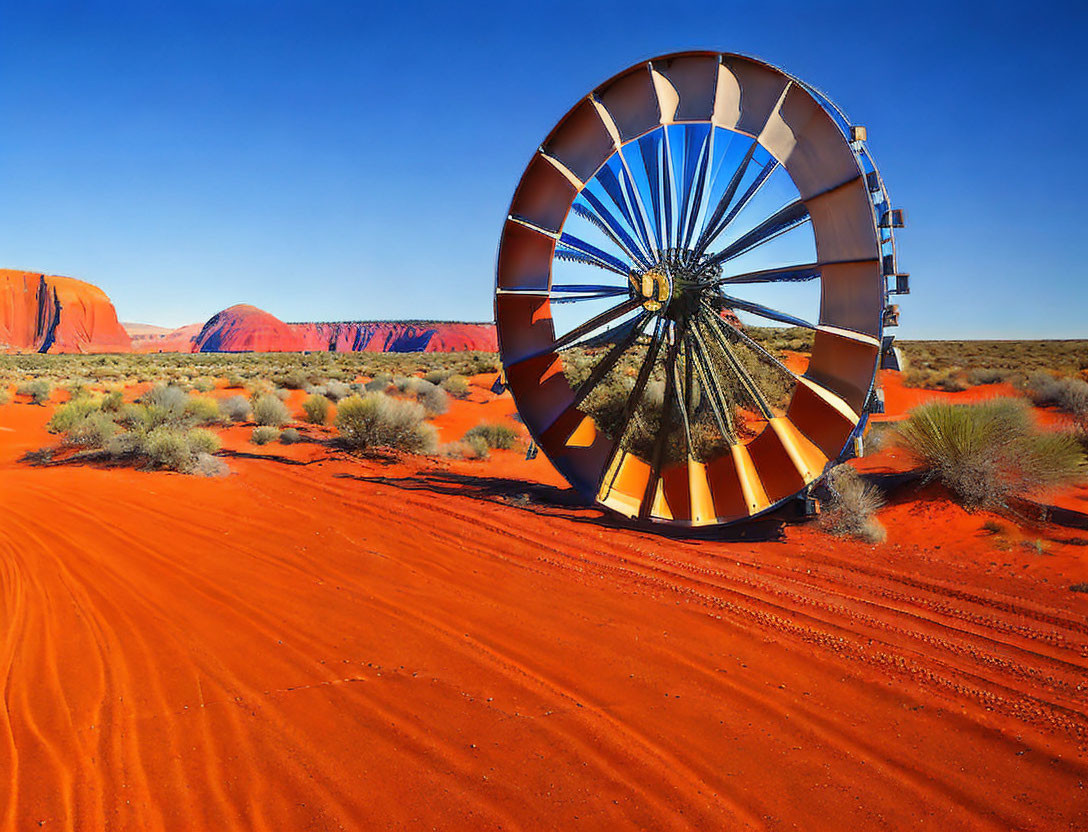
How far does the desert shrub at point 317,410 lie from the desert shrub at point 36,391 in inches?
479

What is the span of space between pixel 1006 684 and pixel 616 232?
728 centimetres

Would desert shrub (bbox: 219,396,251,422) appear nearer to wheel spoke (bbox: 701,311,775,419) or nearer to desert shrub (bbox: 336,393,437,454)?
desert shrub (bbox: 336,393,437,454)

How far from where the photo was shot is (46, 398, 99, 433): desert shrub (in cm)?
1669

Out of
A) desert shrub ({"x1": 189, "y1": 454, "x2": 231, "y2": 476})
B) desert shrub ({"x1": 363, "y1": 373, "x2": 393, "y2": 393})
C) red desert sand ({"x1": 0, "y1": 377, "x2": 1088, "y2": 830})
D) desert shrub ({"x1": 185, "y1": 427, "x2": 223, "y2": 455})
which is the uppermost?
desert shrub ({"x1": 363, "y1": 373, "x2": 393, "y2": 393})

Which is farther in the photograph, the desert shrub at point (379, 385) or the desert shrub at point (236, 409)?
the desert shrub at point (379, 385)

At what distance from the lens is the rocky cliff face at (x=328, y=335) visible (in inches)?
5600

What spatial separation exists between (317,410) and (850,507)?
15.4m

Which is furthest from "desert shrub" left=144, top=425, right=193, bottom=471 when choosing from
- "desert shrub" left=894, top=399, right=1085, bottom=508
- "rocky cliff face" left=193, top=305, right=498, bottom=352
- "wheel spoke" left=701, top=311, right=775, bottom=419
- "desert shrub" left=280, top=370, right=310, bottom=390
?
"rocky cliff face" left=193, top=305, right=498, bottom=352

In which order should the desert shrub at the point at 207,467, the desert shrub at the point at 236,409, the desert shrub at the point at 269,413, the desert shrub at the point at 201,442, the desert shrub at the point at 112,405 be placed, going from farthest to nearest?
the desert shrub at the point at 236,409 < the desert shrub at the point at 112,405 < the desert shrub at the point at 269,413 < the desert shrub at the point at 201,442 < the desert shrub at the point at 207,467

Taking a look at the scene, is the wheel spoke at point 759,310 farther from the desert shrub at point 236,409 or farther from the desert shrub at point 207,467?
the desert shrub at point 236,409

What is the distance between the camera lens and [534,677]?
204 inches

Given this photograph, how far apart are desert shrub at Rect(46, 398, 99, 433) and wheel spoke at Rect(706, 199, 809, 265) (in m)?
16.1

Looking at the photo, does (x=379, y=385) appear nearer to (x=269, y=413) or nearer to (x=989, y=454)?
(x=269, y=413)

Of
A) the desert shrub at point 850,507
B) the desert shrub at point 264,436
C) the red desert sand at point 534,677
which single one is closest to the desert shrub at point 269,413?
the desert shrub at point 264,436
